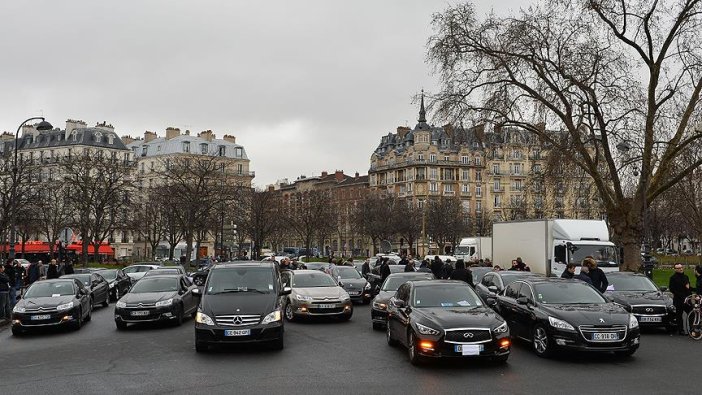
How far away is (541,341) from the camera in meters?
12.6

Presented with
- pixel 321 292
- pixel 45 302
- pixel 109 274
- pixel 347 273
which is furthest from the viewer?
pixel 109 274

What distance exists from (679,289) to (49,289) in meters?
17.0

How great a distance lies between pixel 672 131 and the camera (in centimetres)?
3120

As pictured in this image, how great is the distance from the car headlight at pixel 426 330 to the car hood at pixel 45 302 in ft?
36.3

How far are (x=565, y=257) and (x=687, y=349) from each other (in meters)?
12.4

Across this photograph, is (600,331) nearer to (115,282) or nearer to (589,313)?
(589,313)

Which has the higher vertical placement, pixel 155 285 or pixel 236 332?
pixel 155 285

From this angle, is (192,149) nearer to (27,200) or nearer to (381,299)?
(27,200)

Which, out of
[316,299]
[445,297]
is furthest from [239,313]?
[316,299]

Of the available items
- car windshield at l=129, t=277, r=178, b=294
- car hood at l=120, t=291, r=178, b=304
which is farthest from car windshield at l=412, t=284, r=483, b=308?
car windshield at l=129, t=277, r=178, b=294

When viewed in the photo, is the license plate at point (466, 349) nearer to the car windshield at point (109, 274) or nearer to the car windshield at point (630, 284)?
the car windshield at point (630, 284)

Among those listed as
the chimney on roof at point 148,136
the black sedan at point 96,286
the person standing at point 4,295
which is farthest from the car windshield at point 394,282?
the chimney on roof at point 148,136

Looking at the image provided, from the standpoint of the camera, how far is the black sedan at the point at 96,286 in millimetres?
23547

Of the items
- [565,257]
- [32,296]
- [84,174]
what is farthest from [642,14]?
[84,174]
